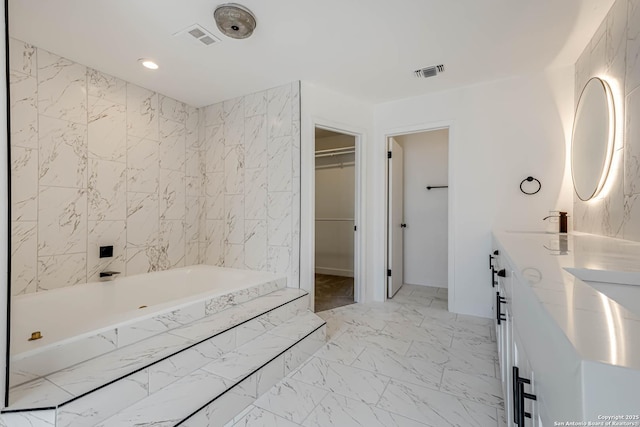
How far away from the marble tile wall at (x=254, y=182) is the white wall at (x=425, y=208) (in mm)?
1901

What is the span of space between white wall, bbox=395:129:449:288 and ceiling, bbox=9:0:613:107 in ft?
4.06

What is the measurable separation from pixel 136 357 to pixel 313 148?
2.22 m

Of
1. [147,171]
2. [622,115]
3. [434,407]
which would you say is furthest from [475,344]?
[147,171]

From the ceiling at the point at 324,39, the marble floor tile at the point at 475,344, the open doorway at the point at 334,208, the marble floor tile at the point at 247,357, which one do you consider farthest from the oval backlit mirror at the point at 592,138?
the open doorway at the point at 334,208

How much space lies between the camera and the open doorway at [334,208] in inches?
185

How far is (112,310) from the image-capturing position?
2.37 m

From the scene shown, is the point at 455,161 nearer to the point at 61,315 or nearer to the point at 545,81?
the point at 545,81

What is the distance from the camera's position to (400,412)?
1.53m

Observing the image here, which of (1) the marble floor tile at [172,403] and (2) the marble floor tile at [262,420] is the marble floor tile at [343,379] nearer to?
(2) the marble floor tile at [262,420]

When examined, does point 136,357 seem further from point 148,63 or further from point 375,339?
point 148,63

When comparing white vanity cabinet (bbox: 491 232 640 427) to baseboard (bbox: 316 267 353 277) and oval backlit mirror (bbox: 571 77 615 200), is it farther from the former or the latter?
baseboard (bbox: 316 267 353 277)

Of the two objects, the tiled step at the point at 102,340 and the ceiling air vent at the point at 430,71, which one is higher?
the ceiling air vent at the point at 430,71

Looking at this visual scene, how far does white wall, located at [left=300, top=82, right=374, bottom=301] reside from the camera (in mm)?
2799

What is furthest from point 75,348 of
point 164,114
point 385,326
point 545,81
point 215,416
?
point 545,81
